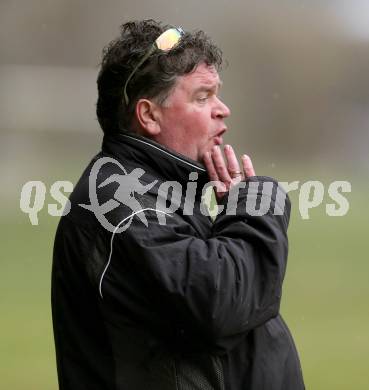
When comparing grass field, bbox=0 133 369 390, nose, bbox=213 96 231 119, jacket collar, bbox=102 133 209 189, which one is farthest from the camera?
grass field, bbox=0 133 369 390

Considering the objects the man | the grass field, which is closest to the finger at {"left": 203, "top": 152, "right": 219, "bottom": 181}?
the man

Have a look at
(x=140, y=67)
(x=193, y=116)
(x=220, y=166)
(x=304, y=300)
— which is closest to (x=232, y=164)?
(x=220, y=166)

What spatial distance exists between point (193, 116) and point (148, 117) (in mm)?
100

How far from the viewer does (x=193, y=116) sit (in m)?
1.83

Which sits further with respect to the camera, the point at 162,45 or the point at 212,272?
the point at 162,45

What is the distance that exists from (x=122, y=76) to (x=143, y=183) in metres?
0.28

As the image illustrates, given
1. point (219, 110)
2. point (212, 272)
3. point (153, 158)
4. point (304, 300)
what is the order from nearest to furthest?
point (212, 272), point (153, 158), point (219, 110), point (304, 300)

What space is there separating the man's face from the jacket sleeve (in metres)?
0.25

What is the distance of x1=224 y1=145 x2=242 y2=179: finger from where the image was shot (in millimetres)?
1791

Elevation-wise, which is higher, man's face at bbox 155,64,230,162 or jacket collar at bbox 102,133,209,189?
man's face at bbox 155,64,230,162

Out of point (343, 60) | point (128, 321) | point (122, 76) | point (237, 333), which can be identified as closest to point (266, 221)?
point (237, 333)

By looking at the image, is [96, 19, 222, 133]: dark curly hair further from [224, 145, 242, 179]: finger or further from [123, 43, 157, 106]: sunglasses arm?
[224, 145, 242, 179]: finger

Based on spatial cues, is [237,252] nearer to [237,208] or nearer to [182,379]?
[237,208]

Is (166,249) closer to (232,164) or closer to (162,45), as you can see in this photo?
(232,164)
